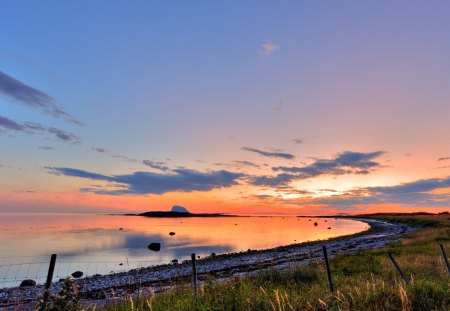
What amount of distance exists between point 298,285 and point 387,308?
6464mm

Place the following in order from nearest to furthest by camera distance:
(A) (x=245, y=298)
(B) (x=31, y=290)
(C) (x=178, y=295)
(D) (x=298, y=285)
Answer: (A) (x=245, y=298) → (C) (x=178, y=295) → (D) (x=298, y=285) → (B) (x=31, y=290)

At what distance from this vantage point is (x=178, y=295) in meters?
13.7

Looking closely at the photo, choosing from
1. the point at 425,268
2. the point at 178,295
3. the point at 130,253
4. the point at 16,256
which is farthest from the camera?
the point at 130,253

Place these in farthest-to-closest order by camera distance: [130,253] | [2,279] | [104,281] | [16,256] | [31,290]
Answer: [130,253]
[16,256]
[2,279]
[104,281]
[31,290]

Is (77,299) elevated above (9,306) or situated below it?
above

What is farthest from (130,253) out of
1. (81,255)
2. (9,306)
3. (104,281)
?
(9,306)

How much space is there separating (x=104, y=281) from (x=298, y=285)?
67.7 ft

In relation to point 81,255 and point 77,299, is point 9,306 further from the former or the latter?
point 81,255

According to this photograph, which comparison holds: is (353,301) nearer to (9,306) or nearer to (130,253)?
Result: (9,306)

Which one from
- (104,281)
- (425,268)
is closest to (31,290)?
(104,281)

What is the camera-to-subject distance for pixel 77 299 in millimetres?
8820

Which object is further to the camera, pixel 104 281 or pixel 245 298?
pixel 104 281

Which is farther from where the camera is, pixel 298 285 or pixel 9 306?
pixel 9 306

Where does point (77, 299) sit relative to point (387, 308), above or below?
above
